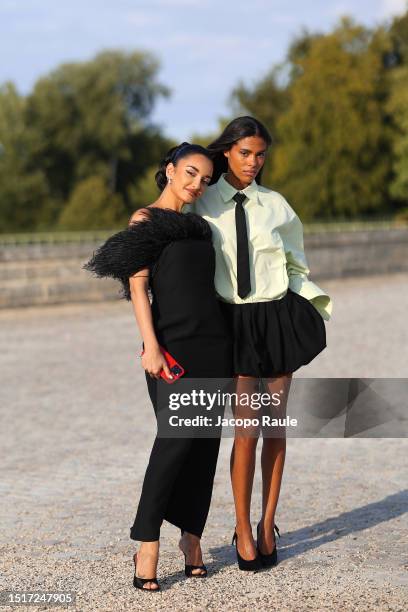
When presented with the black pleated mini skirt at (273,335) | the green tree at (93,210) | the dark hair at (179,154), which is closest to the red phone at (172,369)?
the black pleated mini skirt at (273,335)

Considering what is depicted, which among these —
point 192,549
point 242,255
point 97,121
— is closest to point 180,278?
point 242,255

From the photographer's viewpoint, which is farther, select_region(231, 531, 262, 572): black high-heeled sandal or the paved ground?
select_region(231, 531, 262, 572): black high-heeled sandal

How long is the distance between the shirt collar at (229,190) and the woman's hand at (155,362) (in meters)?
0.68

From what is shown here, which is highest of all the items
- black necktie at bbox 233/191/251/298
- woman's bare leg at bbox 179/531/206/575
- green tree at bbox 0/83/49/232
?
green tree at bbox 0/83/49/232

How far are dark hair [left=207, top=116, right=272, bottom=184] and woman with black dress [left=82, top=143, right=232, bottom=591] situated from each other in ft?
0.51

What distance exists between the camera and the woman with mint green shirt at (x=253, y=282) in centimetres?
439

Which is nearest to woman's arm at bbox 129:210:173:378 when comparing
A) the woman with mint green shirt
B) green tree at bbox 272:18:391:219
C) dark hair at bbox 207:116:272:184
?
the woman with mint green shirt

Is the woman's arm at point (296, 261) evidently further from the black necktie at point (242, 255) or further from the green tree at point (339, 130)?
the green tree at point (339, 130)

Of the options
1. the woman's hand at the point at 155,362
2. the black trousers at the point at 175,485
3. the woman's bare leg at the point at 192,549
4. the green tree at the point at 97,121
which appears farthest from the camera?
the green tree at the point at 97,121

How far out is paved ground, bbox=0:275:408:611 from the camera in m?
4.31

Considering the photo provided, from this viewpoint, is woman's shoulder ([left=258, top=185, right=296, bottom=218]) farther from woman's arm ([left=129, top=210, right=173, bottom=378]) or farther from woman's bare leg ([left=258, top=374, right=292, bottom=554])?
woman's bare leg ([left=258, top=374, right=292, bottom=554])

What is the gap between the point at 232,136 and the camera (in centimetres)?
443

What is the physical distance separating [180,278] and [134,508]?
6.84 feet

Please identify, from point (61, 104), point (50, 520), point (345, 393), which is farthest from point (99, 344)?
point (61, 104)
